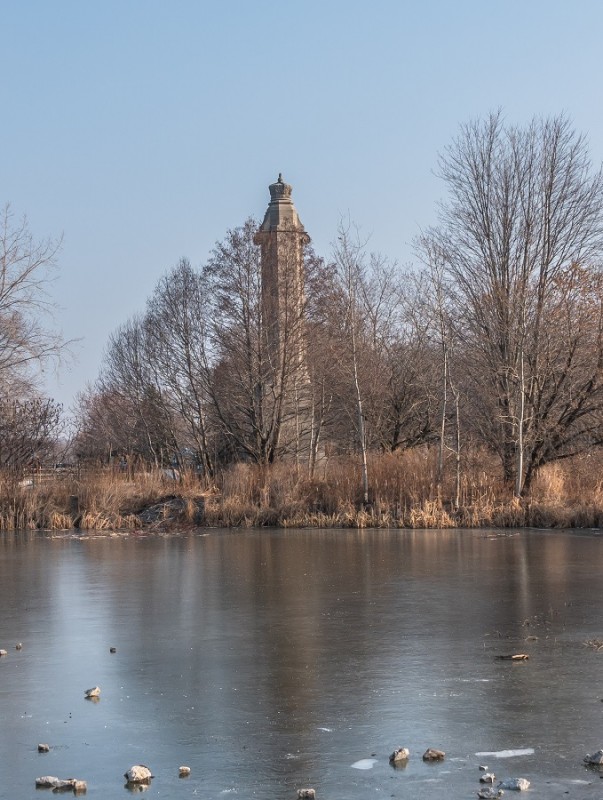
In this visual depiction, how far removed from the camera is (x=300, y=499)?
25781 mm

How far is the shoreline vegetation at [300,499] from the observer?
2406cm

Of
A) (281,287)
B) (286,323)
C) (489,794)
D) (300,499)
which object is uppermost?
(281,287)

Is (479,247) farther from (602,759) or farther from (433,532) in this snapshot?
(602,759)

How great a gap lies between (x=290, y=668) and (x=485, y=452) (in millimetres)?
19368

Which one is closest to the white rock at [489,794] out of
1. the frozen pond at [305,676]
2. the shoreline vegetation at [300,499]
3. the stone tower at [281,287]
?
the frozen pond at [305,676]

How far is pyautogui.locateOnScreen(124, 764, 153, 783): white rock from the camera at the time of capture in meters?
5.78

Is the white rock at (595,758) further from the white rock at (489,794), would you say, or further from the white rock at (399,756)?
the white rock at (399,756)

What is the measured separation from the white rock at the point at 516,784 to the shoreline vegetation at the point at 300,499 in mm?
18055

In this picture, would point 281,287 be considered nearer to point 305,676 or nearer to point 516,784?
point 305,676

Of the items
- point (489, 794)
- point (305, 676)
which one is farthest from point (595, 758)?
point (305, 676)

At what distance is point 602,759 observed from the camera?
232 inches

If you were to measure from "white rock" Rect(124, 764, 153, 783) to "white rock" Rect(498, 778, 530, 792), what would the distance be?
6.43 feet

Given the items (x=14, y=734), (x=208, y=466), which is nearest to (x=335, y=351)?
(x=208, y=466)

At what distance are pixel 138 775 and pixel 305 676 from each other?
2.89 m
